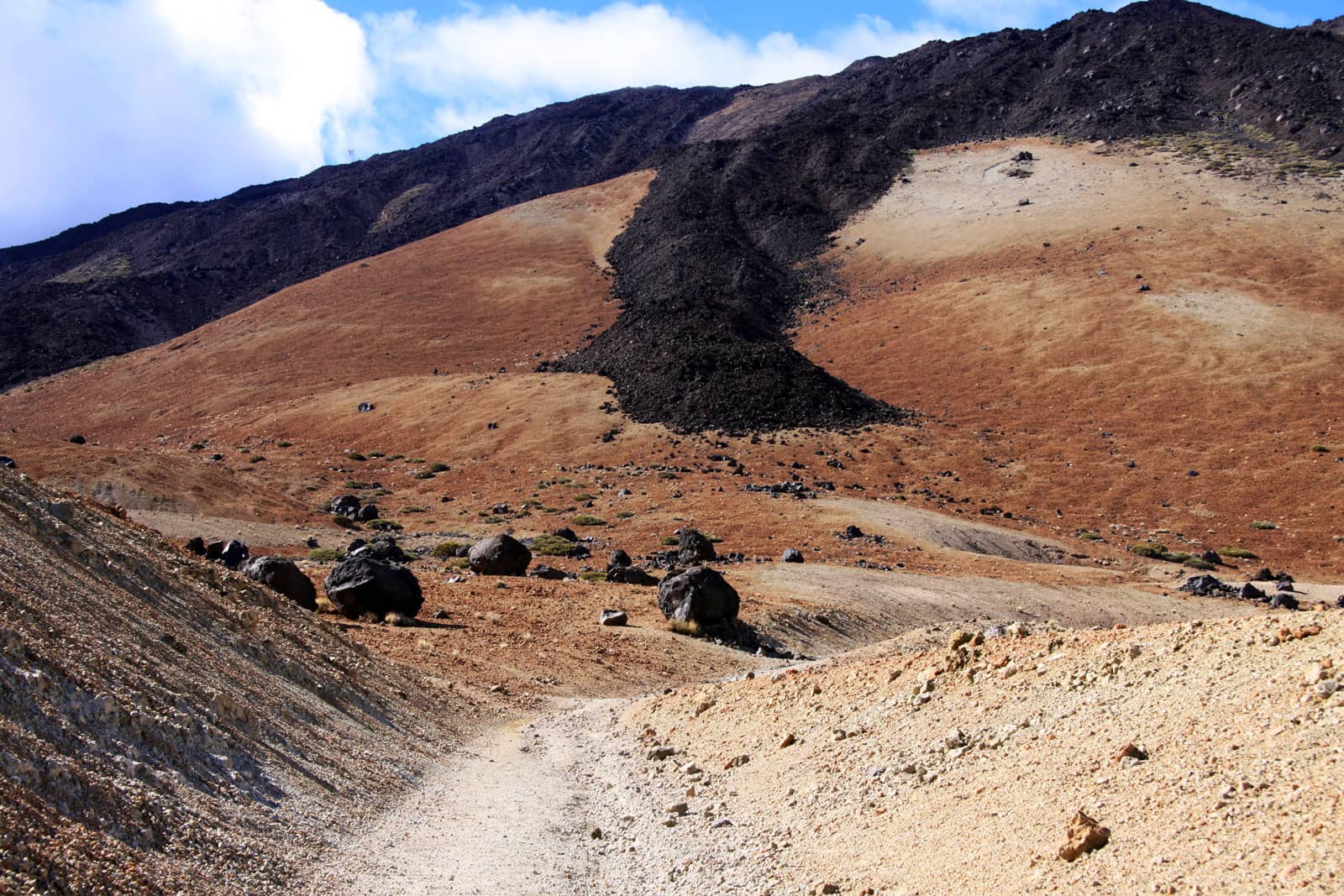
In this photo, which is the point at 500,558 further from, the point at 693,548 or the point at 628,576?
the point at 693,548

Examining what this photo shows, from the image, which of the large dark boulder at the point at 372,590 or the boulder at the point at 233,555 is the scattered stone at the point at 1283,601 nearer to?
the large dark boulder at the point at 372,590

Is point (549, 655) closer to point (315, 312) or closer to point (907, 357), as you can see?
point (907, 357)

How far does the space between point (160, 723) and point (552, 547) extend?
89.6 feet

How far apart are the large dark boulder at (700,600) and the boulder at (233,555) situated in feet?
35.3

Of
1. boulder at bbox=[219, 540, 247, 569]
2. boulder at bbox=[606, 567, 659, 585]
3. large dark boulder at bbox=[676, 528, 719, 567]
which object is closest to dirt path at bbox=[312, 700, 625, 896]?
boulder at bbox=[219, 540, 247, 569]

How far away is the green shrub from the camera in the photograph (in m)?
35.2

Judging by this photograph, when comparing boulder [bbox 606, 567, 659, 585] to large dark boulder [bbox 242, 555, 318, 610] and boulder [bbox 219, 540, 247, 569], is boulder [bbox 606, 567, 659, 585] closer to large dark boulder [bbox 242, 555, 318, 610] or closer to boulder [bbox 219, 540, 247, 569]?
large dark boulder [bbox 242, 555, 318, 610]

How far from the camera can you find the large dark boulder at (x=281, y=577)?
2014cm

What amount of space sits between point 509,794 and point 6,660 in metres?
6.09

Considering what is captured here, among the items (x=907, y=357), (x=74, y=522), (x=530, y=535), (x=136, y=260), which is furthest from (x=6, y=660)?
(x=136, y=260)

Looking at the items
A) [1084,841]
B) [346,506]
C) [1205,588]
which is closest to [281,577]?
[1084,841]

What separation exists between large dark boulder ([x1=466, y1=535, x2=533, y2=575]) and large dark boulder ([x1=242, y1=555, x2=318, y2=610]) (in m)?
8.57

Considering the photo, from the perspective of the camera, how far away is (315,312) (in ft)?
307

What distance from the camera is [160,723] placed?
830 cm
